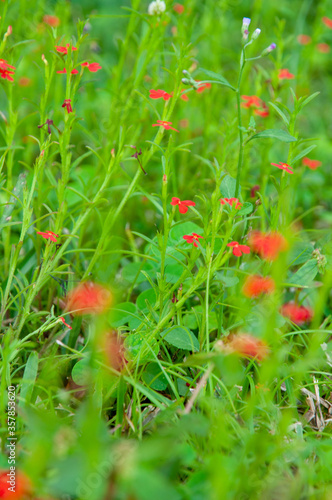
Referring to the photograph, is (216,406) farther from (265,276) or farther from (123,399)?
(265,276)

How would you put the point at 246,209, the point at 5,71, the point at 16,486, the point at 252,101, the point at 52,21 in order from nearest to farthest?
1. the point at 16,486
2. the point at 246,209
3. the point at 5,71
4. the point at 252,101
5. the point at 52,21

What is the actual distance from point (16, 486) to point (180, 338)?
2.13ft

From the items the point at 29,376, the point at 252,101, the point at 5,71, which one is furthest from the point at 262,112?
the point at 29,376

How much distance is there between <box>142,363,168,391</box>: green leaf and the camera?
4.60 ft

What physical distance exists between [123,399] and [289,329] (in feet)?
2.44

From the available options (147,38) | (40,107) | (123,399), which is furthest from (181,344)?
(147,38)

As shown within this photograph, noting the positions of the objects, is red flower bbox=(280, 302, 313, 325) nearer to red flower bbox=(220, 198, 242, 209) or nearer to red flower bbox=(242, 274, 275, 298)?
red flower bbox=(242, 274, 275, 298)

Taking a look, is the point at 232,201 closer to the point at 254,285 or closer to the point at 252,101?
the point at 254,285

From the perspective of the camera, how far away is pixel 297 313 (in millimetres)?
1744

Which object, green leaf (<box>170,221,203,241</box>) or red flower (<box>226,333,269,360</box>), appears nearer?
red flower (<box>226,333,269,360</box>)

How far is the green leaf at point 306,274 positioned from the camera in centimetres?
154

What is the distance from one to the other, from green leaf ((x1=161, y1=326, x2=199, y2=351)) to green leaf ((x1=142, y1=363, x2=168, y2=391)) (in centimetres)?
9

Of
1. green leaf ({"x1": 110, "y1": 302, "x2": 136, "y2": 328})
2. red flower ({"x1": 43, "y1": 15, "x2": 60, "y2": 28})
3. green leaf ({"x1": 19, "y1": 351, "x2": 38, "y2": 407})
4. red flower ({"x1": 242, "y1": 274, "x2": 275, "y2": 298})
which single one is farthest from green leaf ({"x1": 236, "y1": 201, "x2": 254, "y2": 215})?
red flower ({"x1": 43, "y1": 15, "x2": 60, "y2": 28})

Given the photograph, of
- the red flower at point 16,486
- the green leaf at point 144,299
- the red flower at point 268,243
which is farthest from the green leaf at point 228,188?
the red flower at point 16,486
